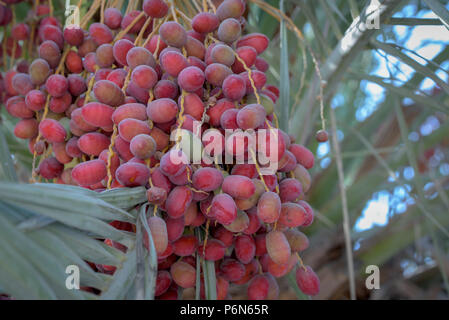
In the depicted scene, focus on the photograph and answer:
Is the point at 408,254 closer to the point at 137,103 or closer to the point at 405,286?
the point at 405,286

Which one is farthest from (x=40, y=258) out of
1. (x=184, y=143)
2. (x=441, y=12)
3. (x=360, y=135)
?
(x=360, y=135)

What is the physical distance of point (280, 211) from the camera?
526 millimetres

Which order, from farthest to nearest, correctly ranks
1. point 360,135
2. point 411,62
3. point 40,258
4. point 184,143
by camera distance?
point 360,135
point 411,62
point 184,143
point 40,258

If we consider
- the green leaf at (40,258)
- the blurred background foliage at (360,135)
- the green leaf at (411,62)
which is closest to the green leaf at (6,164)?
the blurred background foliage at (360,135)

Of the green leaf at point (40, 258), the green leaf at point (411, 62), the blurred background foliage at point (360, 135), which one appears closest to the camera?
the green leaf at point (40, 258)

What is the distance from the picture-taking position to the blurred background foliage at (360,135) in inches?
28.9

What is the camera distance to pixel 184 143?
489 mm

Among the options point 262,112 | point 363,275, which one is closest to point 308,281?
point 262,112

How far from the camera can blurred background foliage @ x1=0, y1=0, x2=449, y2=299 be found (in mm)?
734

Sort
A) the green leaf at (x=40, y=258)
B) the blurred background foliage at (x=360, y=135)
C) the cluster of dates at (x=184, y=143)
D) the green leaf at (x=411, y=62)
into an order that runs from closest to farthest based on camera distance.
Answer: the green leaf at (x=40, y=258)
the cluster of dates at (x=184, y=143)
the green leaf at (x=411, y=62)
the blurred background foliage at (x=360, y=135)

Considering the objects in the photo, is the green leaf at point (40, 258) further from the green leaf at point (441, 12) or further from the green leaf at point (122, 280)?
the green leaf at point (441, 12)

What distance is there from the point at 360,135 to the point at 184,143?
20.2 inches

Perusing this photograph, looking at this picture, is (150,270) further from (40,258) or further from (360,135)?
(360,135)

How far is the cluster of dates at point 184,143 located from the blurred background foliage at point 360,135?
87mm
